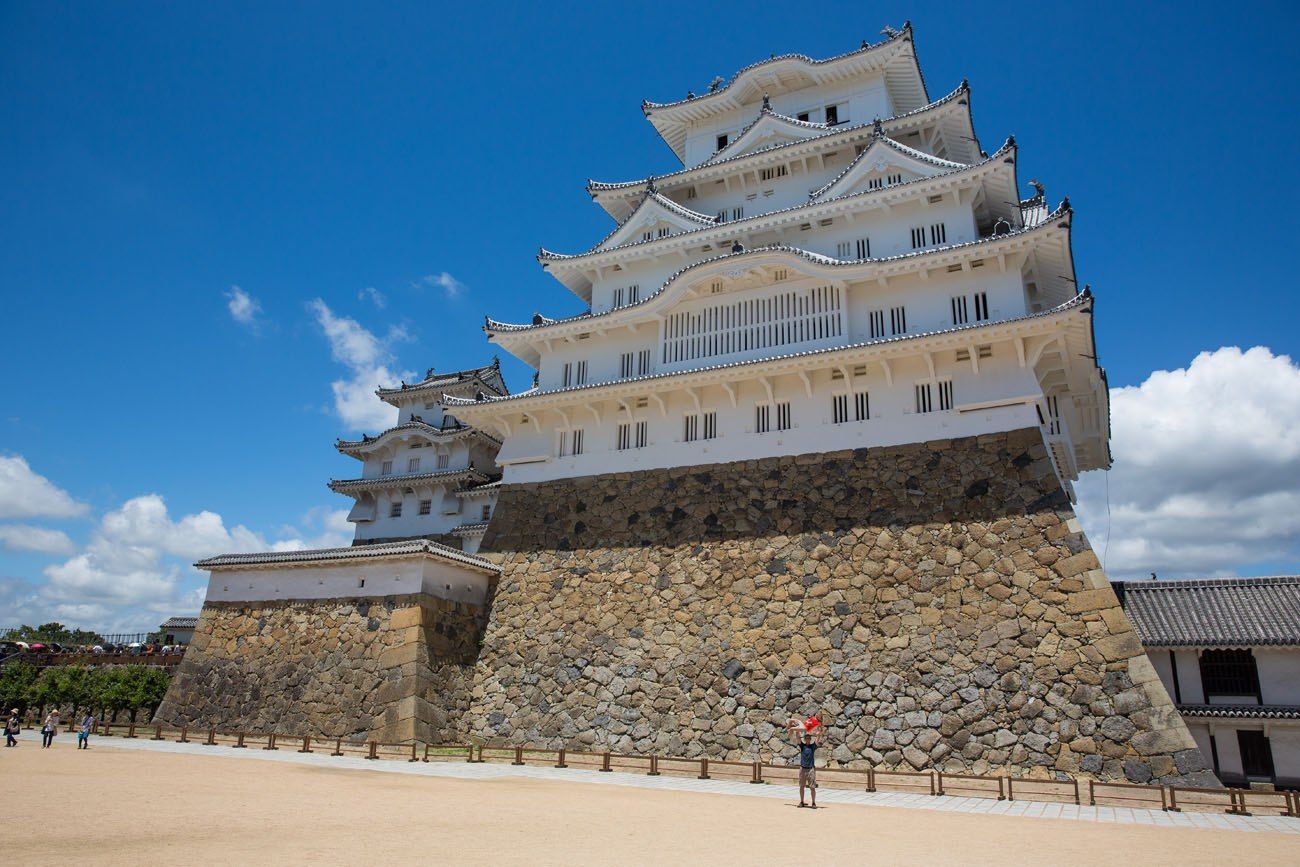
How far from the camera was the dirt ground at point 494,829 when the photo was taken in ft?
24.8

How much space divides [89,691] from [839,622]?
2299 cm

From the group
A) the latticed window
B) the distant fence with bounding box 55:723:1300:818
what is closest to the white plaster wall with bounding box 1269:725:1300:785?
the latticed window

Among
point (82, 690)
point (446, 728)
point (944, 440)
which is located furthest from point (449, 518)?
point (944, 440)

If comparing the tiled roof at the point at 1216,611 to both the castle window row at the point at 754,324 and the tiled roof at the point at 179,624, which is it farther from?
the tiled roof at the point at 179,624

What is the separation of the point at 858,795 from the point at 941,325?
11291 mm

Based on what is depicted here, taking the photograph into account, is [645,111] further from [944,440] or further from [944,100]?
[944,440]

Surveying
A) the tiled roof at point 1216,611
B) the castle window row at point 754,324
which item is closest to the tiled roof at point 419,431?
the castle window row at point 754,324

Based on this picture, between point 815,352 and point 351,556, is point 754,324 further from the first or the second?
point 351,556

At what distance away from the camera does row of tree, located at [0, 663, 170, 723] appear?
2369 cm

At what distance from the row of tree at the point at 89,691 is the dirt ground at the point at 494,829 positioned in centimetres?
1213

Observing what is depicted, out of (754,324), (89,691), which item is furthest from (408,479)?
(754,324)

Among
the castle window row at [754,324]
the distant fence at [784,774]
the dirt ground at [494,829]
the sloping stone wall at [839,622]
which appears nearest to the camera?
the dirt ground at [494,829]

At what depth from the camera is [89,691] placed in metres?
24.4

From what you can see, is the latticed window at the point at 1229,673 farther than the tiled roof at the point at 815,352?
Yes
